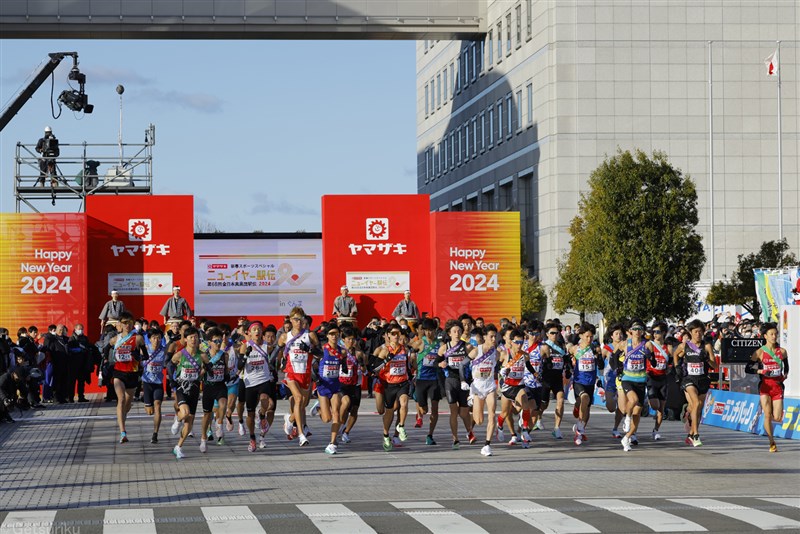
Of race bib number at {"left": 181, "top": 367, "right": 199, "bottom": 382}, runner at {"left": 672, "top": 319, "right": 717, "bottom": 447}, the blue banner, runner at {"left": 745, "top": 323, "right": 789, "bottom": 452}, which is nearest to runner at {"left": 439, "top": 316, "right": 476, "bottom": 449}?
runner at {"left": 672, "top": 319, "right": 717, "bottom": 447}

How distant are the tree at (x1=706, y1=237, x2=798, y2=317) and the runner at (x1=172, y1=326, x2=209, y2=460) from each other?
3640 centimetres

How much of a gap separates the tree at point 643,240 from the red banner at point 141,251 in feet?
60.4

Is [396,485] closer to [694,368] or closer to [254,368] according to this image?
[254,368]

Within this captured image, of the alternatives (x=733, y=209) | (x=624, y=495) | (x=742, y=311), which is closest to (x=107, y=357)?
(x=624, y=495)

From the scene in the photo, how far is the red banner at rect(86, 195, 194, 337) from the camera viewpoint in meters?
39.7

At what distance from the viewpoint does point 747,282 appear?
56469 mm

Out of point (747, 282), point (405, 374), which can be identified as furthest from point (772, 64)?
point (405, 374)

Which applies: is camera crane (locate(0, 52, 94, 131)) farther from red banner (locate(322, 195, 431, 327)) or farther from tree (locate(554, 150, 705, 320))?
tree (locate(554, 150, 705, 320))

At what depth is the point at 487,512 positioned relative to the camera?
1355 centimetres

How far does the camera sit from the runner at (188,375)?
2042 cm

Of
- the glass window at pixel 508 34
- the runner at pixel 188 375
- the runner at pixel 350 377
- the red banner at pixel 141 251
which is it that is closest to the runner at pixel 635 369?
the runner at pixel 350 377

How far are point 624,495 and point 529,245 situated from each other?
55.6 metres

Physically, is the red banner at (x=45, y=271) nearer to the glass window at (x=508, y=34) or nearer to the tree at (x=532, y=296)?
the tree at (x=532, y=296)

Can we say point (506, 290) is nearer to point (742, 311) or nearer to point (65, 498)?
point (742, 311)
